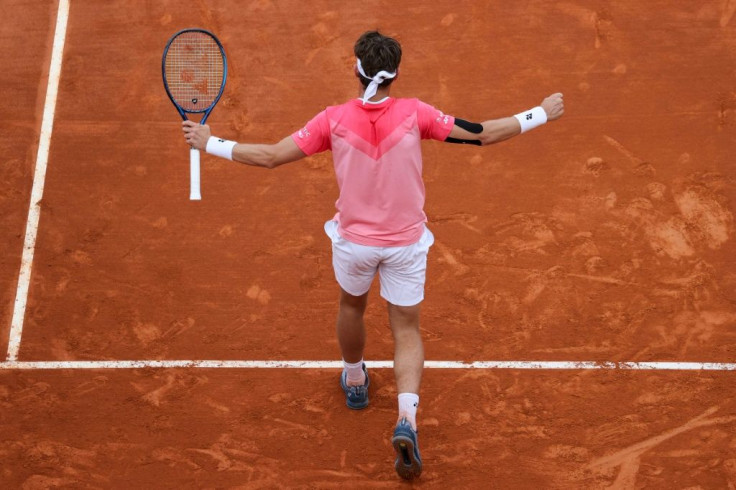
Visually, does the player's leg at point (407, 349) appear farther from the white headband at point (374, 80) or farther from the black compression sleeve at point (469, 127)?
the white headband at point (374, 80)

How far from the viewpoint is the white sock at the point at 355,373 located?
20.0 ft

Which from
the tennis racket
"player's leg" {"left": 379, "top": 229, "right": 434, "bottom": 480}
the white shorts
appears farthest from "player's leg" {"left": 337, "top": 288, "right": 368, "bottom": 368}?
the tennis racket

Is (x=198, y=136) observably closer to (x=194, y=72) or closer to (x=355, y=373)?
(x=355, y=373)

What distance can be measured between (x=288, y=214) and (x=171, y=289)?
1.09m

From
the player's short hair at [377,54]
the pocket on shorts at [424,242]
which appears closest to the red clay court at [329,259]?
the pocket on shorts at [424,242]

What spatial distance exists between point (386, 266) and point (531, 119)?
1.09 meters

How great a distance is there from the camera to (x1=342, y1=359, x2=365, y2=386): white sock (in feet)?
20.0

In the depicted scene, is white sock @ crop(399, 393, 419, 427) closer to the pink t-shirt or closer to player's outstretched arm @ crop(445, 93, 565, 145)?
the pink t-shirt

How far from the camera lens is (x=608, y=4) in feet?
29.2

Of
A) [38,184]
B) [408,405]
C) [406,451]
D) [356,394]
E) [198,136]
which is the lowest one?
[406,451]

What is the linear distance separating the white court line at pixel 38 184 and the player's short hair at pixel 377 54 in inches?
133

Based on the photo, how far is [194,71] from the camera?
23.8 ft

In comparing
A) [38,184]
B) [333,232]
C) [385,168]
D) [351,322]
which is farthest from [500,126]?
[38,184]

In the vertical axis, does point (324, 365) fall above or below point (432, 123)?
below
